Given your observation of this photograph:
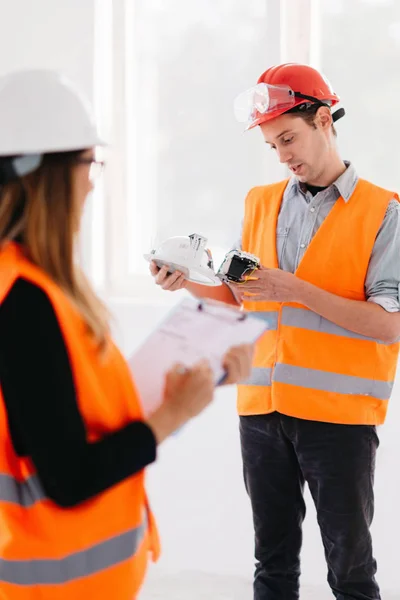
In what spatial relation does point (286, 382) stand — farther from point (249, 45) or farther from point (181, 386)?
point (249, 45)

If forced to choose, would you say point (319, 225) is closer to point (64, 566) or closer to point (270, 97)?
point (270, 97)

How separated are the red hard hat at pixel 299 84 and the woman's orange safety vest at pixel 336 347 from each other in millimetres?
250

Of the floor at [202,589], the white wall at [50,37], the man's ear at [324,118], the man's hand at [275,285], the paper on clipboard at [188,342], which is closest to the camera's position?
the paper on clipboard at [188,342]

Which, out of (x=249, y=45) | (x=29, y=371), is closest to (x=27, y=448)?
(x=29, y=371)

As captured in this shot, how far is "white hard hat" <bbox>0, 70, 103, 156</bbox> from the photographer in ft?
3.56

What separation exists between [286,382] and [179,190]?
139 centimetres

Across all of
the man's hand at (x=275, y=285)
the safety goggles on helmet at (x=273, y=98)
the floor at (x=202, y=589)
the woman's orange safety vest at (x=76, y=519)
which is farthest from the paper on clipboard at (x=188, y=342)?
the floor at (x=202, y=589)

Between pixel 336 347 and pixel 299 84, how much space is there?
2.15ft

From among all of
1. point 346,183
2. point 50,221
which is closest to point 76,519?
point 50,221

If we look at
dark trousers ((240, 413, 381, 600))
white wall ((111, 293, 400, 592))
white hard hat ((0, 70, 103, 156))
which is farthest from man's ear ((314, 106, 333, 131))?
white wall ((111, 293, 400, 592))

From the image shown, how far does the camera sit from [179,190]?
313 centimetres

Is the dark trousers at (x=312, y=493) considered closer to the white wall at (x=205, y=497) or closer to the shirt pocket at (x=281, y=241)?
the shirt pocket at (x=281, y=241)

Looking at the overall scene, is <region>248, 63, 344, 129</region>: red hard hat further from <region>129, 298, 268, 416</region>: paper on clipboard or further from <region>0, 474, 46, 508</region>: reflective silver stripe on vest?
<region>0, 474, 46, 508</region>: reflective silver stripe on vest

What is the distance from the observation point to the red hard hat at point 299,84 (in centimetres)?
194
